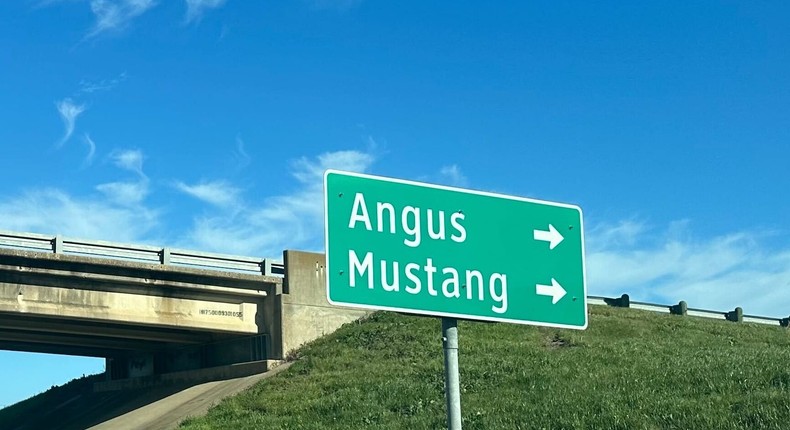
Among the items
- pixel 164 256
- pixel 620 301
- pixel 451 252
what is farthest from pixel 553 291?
pixel 620 301

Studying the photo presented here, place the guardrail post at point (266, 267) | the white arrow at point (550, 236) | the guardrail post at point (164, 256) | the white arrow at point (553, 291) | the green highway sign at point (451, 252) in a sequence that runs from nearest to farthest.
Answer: the green highway sign at point (451, 252), the white arrow at point (553, 291), the white arrow at point (550, 236), the guardrail post at point (164, 256), the guardrail post at point (266, 267)

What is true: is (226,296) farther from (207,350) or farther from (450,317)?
(450,317)

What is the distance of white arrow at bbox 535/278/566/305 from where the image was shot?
241 inches

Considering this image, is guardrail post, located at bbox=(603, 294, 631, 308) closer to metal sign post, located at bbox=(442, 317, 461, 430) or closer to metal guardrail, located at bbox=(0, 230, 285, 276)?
metal guardrail, located at bbox=(0, 230, 285, 276)

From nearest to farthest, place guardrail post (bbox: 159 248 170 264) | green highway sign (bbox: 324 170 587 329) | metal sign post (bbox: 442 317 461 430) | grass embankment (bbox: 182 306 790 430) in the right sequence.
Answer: metal sign post (bbox: 442 317 461 430) < green highway sign (bbox: 324 170 587 329) < grass embankment (bbox: 182 306 790 430) < guardrail post (bbox: 159 248 170 264)

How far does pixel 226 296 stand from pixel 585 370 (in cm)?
1506

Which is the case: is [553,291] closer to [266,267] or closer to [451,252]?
[451,252]

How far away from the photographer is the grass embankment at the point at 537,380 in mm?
19312

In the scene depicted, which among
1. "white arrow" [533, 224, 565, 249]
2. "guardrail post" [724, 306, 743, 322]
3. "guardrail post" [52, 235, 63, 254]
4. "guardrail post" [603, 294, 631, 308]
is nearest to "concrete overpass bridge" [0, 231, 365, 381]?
"guardrail post" [52, 235, 63, 254]

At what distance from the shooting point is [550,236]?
6266mm

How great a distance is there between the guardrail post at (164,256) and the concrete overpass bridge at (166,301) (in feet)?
0.11

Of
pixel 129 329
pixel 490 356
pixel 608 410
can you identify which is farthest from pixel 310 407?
pixel 129 329

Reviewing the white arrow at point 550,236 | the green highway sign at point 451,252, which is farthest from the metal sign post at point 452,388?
the white arrow at point 550,236

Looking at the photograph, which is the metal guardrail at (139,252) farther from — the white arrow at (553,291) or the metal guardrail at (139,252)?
the white arrow at (553,291)
